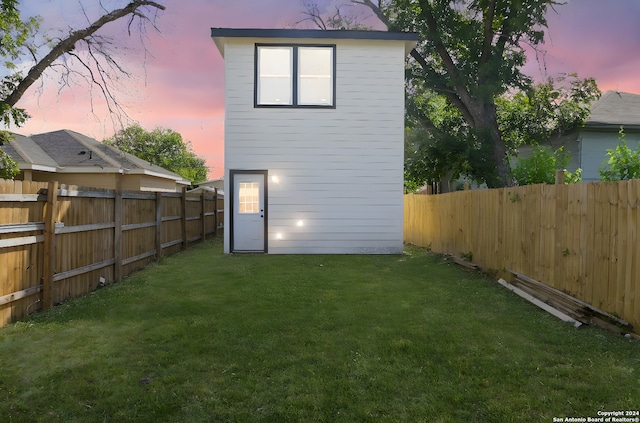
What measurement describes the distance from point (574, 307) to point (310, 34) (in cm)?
894

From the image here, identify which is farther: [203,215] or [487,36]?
[487,36]

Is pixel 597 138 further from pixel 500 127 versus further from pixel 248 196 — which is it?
pixel 248 196

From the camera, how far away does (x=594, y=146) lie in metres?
17.1

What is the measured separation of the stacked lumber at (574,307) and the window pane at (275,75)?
24.6ft

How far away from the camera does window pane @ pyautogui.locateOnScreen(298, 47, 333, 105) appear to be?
1163cm

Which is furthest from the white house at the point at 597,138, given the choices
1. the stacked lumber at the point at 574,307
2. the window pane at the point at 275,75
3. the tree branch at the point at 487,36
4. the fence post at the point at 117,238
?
the fence post at the point at 117,238

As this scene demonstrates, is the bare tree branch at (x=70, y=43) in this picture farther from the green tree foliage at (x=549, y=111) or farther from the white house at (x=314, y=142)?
the green tree foliage at (x=549, y=111)

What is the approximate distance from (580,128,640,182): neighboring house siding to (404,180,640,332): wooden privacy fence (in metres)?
10.1

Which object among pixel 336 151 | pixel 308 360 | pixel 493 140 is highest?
pixel 493 140

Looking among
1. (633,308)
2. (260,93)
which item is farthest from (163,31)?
(633,308)

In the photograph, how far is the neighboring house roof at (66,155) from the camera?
1537cm

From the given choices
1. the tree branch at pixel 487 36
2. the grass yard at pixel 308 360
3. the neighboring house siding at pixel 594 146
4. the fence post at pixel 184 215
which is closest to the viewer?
the grass yard at pixel 308 360

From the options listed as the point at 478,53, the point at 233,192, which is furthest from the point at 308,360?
the point at 478,53

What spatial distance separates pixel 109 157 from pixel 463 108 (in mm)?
14548
